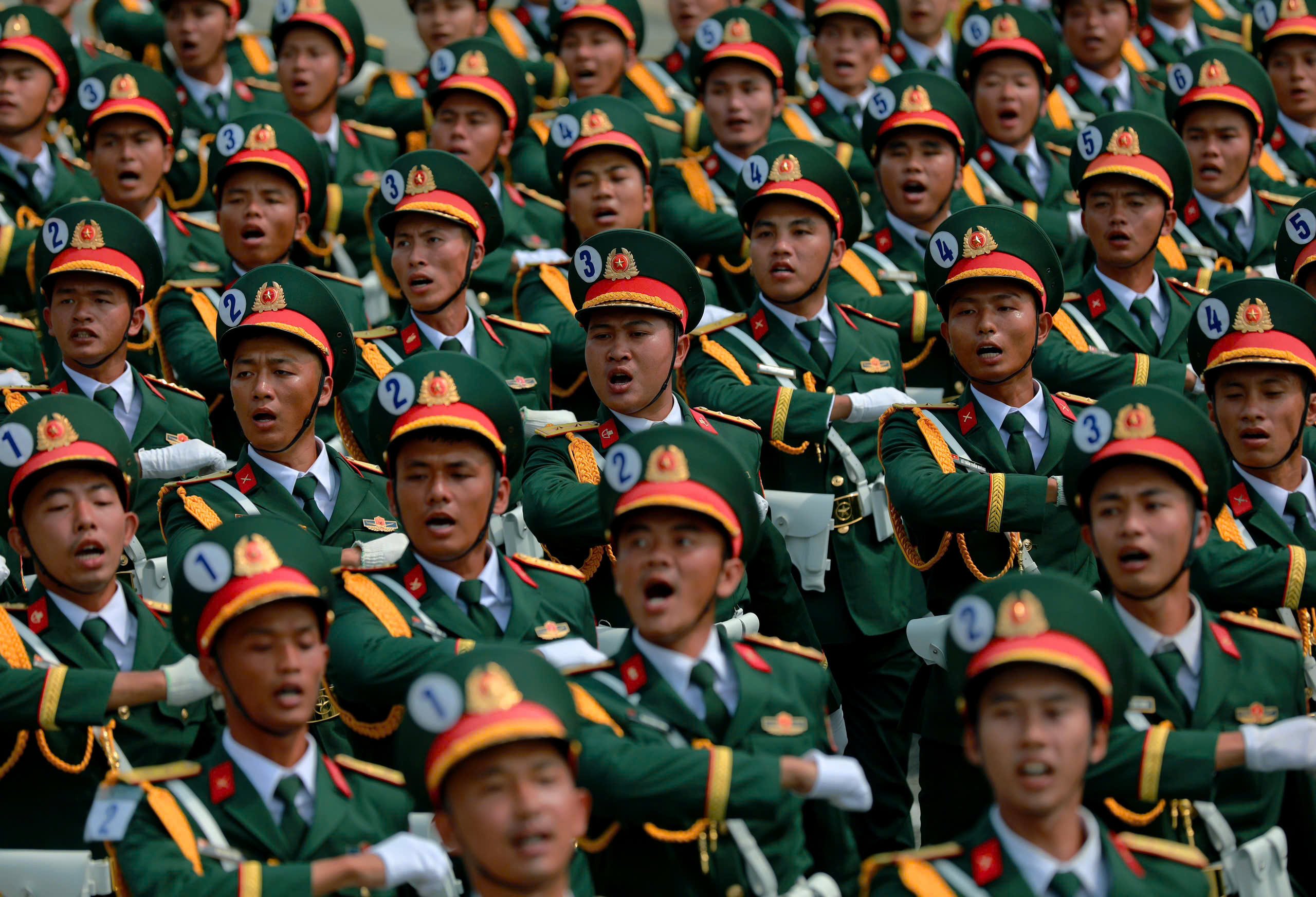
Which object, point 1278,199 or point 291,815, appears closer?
point 291,815

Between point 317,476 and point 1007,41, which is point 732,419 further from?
point 1007,41

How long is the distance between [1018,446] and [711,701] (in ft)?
9.28

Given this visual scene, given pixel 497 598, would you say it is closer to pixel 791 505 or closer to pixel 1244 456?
pixel 791 505

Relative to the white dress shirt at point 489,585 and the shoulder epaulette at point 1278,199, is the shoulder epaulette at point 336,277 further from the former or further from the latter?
the shoulder epaulette at point 1278,199

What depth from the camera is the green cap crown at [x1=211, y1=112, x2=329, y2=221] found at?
36.4ft

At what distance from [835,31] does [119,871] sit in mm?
9722

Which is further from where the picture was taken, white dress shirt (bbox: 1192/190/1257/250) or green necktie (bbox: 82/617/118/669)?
A: white dress shirt (bbox: 1192/190/1257/250)

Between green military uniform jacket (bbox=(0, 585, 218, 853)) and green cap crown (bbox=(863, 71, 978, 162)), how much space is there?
5.87 meters

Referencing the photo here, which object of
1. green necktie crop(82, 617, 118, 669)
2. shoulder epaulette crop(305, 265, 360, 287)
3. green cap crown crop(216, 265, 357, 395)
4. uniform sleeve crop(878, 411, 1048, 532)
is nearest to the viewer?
green necktie crop(82, 617, 118, 669)

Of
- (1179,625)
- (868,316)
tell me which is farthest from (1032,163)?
(1179,625)

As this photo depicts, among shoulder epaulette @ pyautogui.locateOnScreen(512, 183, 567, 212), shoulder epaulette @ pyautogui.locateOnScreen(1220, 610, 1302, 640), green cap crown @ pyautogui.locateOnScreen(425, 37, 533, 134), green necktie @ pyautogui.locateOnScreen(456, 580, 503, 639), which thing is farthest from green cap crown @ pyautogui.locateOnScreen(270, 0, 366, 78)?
shoulder epaulette @ pyautogui.locateOnScreen(1220, 610, 1302, 640)

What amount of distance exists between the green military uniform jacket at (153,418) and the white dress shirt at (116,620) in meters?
1.38

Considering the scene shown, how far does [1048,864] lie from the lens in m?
5.77

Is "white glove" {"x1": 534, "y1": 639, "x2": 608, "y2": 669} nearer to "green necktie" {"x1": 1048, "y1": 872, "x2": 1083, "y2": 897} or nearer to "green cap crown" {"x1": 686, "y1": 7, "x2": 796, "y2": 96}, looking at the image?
"green necktie" {"x1": 1048, "y1": 872, "x2": 1083, "y2": 897}
